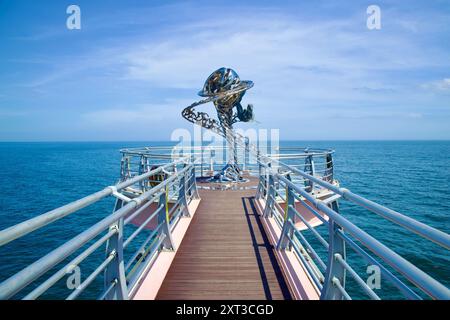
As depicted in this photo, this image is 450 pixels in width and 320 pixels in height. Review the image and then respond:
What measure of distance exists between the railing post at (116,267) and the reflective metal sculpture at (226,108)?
8.58 m

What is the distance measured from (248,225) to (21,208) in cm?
2477

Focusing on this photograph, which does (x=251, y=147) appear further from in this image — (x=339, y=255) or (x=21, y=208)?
(x=21, y=208)

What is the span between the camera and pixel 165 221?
4.14m

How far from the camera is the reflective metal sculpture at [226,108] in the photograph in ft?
36.1

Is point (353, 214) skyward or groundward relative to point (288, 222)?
groundward

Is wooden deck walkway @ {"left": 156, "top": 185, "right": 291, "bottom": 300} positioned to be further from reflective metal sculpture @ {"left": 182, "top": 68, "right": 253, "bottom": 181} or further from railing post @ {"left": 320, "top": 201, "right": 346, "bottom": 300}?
reflective metal sculpture @ {"left": 182, "top": 68, "right": 253, "bottom": 181}

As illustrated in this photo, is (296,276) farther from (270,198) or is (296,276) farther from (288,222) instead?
(270,198)

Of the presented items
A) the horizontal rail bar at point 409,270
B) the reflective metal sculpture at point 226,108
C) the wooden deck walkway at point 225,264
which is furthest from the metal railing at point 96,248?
the reflective metal sculpture at point 226,108

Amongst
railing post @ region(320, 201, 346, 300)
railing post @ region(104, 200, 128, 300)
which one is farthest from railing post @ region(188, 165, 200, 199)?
railing post @ region(320, 201, 346, 300)

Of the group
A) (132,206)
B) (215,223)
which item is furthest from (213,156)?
(132,206)

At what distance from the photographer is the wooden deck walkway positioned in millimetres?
3217

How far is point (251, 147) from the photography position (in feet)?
39.3

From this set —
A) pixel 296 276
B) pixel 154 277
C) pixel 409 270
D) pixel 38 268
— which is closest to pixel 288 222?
pixel 296 276

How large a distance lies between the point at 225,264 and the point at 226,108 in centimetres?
867
